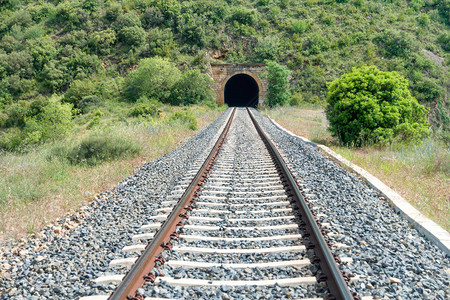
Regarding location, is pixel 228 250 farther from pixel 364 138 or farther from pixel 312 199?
pixel 364 138

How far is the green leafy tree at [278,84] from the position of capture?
34.9m

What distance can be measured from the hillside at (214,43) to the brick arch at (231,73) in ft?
6.15

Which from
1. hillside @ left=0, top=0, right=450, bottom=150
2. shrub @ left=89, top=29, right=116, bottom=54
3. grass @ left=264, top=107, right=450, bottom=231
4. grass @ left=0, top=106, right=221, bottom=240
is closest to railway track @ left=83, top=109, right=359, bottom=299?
grass @ left=0, top=106, right=221, bottom=240

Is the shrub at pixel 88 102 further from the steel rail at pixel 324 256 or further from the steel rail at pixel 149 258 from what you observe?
the steel rail at pixel 324 256

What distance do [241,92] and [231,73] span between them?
12411 millimetres

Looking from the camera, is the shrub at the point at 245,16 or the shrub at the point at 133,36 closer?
the shrub at the point at 133,36

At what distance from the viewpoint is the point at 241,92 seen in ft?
168

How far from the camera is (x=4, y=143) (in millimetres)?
20250

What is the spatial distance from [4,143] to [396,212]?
73.0 ft

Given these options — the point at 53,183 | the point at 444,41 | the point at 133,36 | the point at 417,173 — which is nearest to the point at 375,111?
the point at 417,173

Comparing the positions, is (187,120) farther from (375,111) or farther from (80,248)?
(80,248)

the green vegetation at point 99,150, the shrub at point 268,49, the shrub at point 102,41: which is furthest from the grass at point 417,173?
the shrub at point 102,41

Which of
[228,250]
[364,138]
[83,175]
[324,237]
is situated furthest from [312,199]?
[364,138]

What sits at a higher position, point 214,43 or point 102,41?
point 102,41
